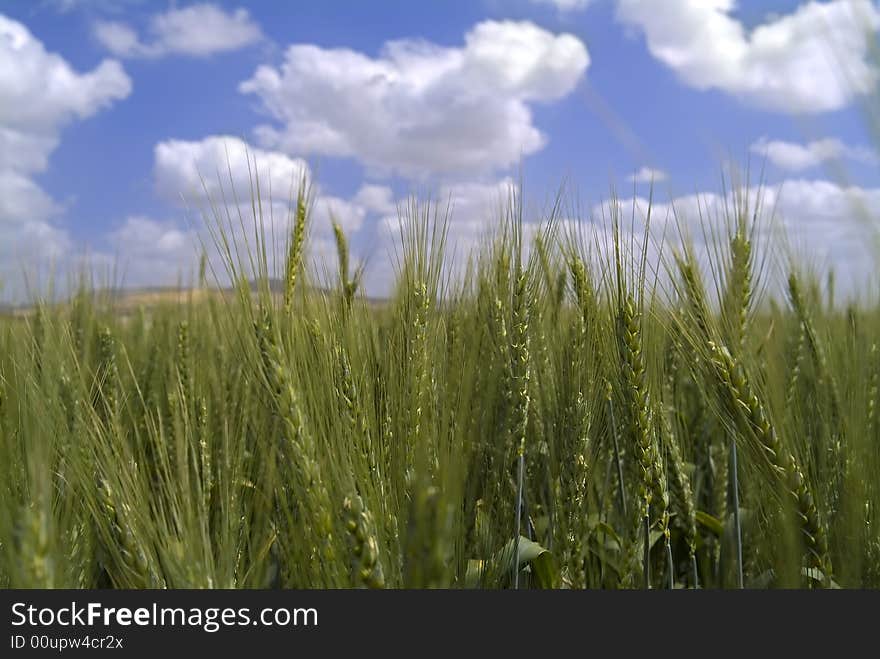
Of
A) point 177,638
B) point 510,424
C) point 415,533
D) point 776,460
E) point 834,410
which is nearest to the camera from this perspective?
point 415,533

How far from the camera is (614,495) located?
254cm

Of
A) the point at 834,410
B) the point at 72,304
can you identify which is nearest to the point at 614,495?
the point at 834,410

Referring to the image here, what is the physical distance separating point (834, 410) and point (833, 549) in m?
0.89

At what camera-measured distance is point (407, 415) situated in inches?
62.4

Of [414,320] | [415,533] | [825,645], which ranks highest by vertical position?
[414,320]

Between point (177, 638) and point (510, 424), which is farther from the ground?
point (510, 424)

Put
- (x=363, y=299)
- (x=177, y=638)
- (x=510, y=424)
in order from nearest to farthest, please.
Answer: (x=177, y=638) < (x=510, y=424) < (x=363, y=299)

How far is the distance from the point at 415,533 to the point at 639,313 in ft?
3.52

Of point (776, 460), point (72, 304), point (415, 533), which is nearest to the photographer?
point (415, 533)

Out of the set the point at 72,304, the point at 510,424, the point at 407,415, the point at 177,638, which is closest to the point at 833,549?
the point at 510,424

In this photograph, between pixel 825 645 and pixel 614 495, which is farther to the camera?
pixel 614 495

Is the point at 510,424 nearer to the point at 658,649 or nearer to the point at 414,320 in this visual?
the point at 414,320

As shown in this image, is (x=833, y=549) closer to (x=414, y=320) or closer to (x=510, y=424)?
(x=510, y=424)

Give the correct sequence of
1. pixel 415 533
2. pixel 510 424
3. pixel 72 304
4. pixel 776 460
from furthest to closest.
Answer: pixel 72 304 < pixel 510 424 < pixel 776 460 < pixel 415 533
